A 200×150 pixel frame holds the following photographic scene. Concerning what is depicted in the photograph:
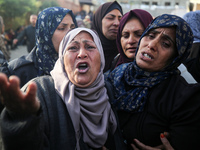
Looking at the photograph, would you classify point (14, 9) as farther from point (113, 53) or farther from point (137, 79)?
point (137, 79)

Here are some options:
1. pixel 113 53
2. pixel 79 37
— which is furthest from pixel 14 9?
pixel 79 37

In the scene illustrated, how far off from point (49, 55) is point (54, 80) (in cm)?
106

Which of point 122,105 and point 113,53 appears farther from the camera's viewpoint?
point 113,53

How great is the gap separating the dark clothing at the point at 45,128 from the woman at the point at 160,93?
0.90 ft

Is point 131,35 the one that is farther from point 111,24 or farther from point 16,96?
point 16,96

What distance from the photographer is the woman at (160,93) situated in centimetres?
140

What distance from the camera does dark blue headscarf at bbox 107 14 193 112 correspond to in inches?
63.2

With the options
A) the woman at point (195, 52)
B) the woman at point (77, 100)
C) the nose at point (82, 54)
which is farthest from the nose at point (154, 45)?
the woman at point (195, 52)

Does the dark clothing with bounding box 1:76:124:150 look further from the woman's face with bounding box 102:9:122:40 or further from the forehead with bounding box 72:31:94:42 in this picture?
the woman's face with bounding box 102:9:122:40

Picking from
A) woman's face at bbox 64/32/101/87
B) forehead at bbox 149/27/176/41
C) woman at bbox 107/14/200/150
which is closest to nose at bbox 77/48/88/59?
woman's face at bbox 64/32/101/87

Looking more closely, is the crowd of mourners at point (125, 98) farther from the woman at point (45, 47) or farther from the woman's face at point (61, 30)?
the woman's face at point (61, 30)

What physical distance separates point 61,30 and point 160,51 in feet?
5.18

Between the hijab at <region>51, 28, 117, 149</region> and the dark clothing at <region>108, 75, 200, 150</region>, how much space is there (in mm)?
208

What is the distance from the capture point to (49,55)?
8.30 feet
